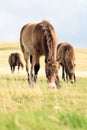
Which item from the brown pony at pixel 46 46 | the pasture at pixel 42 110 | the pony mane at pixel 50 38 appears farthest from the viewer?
the pony mane at pixel 50 38

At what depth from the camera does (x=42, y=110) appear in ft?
21.2

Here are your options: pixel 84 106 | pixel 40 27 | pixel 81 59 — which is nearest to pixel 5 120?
pixel 84 106

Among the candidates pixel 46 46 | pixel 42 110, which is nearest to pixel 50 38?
pixel 46 46

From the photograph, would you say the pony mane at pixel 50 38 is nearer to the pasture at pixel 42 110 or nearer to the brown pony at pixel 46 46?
the brown pony at pixel 46 46

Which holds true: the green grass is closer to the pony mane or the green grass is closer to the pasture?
the pasture

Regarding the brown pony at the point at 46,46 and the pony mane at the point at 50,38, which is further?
the pony mane at the point at 50,38

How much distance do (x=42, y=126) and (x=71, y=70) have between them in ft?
57.3

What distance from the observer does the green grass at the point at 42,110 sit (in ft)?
15.4

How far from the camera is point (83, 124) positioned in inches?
200

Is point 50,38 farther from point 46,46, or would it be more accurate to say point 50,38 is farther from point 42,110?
→ point 42,110

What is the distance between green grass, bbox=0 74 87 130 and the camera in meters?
4.70

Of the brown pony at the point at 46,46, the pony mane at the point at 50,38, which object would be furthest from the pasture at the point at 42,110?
the pony mane at the point at 50,38

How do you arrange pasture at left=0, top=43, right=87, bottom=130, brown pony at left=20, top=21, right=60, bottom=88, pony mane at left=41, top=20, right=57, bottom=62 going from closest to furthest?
pasture at left=0, top=43, right=87, bottom=130 < brown pony at left=20, top=21, right=60, bottom=88 < pony mane at left=41, top=20, right=57, bottom=62

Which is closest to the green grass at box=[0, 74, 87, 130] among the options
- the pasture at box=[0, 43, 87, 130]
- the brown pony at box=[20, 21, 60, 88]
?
the pasture at box=[0, 43, 87, 130]
